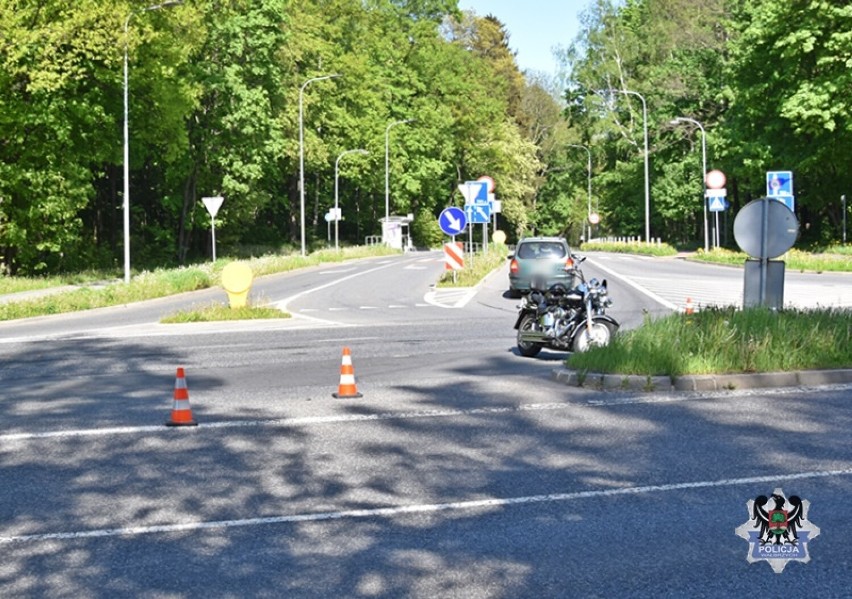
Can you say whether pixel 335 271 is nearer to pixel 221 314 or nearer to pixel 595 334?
pixel 221 314

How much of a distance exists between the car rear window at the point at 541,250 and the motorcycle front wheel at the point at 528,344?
44.2 feet

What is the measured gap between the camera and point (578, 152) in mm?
105000

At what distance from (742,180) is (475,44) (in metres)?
56.3

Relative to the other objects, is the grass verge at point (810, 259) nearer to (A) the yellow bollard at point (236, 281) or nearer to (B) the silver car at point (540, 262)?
(B) the silver car at point (540, 262)

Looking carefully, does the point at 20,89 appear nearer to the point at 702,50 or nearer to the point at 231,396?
the point at 231,396

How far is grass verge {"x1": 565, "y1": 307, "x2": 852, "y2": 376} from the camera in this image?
12477 mm

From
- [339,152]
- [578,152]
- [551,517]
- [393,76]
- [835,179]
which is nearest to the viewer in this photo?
[551,517]

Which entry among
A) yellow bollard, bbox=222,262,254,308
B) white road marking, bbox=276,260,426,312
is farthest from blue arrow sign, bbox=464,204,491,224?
yellow bollard, bbox=222,262,254,308

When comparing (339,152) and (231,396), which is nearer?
(231,396)

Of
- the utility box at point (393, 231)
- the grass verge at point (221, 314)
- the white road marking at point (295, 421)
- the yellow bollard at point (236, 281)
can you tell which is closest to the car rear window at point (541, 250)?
the grass verge at point (221, 314)

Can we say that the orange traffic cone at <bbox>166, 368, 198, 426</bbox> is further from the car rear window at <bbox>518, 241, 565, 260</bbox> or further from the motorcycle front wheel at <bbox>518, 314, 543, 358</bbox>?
the car rear window at <bbox>518, 241, 565, 260</bbox>

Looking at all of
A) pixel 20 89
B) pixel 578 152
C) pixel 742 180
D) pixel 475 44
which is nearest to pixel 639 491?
pixel 20 89

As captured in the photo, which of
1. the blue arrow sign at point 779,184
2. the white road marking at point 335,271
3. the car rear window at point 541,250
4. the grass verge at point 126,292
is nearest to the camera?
the grass verge at point 126,292

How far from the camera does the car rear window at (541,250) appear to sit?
1158 inches
